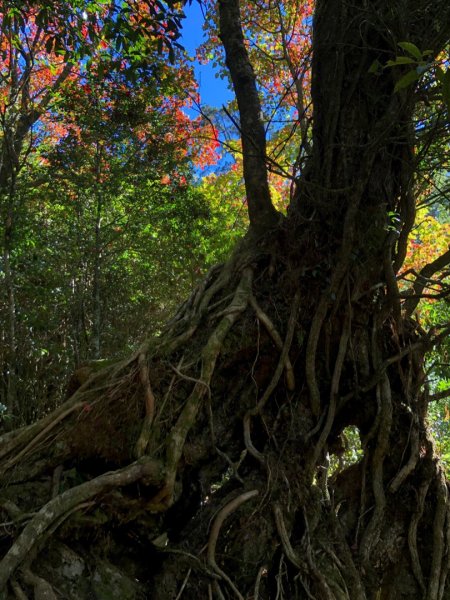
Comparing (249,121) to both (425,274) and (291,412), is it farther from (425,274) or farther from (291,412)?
(291,412)

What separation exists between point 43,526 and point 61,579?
0.80 feet

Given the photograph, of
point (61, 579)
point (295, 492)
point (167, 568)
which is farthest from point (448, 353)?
point (61, 579)

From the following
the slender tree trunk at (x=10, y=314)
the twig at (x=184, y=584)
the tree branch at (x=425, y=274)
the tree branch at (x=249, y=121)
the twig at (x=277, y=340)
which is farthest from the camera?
the slender tree trunk at (x=10, y=314)

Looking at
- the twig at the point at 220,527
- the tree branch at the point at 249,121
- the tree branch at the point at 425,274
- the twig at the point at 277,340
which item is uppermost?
the tree branch at the point at 249,121

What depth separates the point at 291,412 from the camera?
2.90m

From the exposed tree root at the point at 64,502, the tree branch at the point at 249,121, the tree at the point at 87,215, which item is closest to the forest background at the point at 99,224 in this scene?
the tree at the point at 87,215

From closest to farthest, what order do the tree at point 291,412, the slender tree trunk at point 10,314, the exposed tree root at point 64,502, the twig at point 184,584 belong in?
1. the exposed tree root at point 64,502
2. the twig at point 184,584
3. the tree at point 291,412
4. the slender tree trunk at point 10,314

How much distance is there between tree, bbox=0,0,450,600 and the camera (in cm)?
232

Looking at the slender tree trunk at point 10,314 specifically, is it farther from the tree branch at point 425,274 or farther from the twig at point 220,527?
the tree branch at point 425,274

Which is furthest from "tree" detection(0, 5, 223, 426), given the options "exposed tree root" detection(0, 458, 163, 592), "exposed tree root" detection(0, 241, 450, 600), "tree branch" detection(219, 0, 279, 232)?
"exposed tree root" detection(0, 458, 163, 592)

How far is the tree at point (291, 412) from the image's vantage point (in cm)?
232

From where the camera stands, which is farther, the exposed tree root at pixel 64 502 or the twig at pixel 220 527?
the twig at pixel 220 527

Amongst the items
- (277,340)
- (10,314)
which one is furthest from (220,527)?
(10,314)

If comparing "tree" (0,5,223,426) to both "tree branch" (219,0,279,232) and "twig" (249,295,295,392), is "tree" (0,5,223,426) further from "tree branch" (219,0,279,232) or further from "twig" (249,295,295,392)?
"twig" (249,295,295,392)
